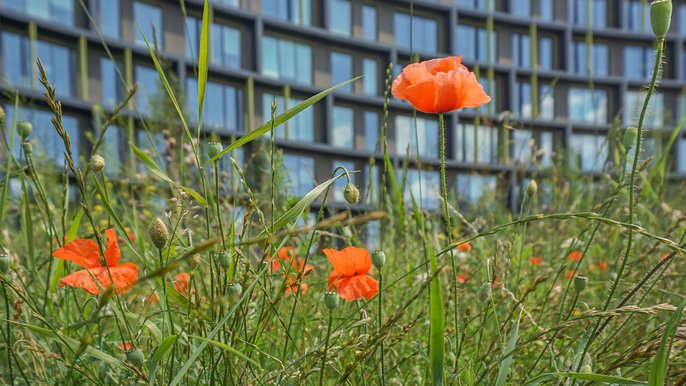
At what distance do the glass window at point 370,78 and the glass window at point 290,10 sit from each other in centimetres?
141

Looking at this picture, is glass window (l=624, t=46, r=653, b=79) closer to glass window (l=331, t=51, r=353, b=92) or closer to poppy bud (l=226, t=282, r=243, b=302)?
glass window (l=331, t=51, r=353, b=92)

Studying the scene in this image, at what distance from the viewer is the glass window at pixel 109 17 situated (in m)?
8.27

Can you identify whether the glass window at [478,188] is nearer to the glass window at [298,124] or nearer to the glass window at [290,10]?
the glass window at [298,124]

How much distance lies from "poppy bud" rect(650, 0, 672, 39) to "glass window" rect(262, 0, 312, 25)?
34.3 ft

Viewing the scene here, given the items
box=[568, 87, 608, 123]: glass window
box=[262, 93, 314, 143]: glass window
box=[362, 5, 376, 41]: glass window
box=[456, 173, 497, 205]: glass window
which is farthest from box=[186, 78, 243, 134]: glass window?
box=[568, 87, 608, 123]: glass window

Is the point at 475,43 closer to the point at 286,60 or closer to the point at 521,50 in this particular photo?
the point at 521,50

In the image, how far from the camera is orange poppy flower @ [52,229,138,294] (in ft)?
1.27

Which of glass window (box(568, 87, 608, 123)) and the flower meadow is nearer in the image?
the flower meadow

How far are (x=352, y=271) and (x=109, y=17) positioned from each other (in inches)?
354

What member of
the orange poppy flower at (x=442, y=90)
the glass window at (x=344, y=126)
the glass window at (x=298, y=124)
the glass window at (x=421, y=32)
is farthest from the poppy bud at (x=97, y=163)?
the glass window at (x=421, y=32)

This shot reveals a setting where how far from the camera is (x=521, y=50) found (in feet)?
40.5

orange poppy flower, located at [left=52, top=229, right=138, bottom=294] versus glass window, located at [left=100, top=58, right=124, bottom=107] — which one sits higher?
glass window, located at [left=100, top=58, right=124, bottom=107]

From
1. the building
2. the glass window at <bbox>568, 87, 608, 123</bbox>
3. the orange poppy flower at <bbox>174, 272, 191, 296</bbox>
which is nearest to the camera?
the orange poppy flower at <bbox>174, 272, 191, 296</bbox>

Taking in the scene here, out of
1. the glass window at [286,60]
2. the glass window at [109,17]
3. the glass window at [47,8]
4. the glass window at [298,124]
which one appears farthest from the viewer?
the glass window at [286,60]
